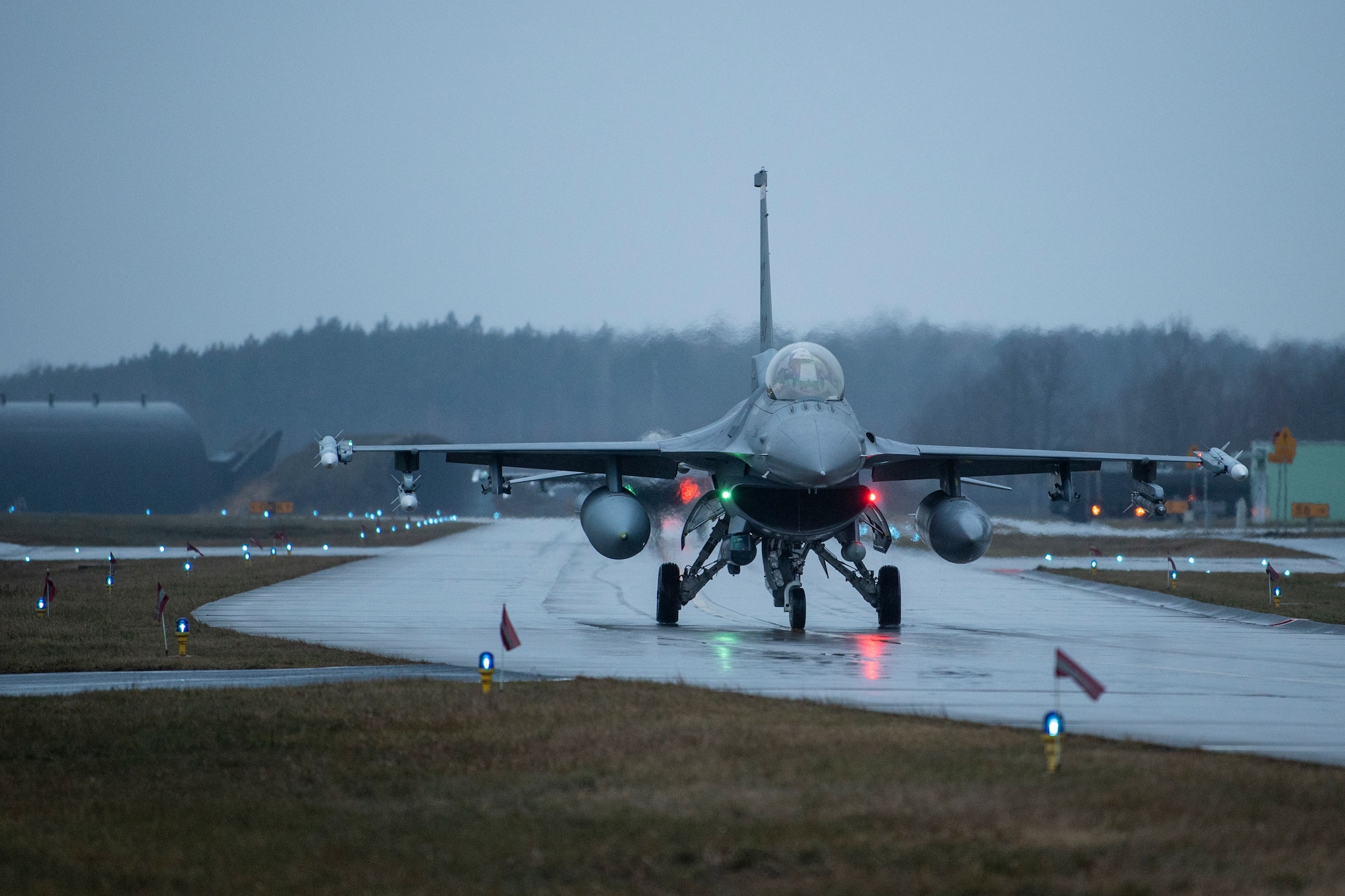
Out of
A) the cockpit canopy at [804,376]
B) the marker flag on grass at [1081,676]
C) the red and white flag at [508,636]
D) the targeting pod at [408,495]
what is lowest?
the red and white flag at [508,636]

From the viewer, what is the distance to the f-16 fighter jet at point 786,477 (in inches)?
759

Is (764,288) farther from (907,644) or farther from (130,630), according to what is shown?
(130,630)

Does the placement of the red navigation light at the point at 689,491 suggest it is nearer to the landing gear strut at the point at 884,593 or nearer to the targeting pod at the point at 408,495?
the landing gear strut at the point at 884,593

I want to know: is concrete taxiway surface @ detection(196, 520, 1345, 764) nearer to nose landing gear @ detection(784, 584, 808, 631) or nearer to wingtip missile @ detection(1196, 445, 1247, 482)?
nose landing gear @ detection(784, 584, 808, 631)

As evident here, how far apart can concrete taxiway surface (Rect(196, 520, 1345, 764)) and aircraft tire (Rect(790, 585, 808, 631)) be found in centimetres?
31

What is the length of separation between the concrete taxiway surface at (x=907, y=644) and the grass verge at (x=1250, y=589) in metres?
1.12

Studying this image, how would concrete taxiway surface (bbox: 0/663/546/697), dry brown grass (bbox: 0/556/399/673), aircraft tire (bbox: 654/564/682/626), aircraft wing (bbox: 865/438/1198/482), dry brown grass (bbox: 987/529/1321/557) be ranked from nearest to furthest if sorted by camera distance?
concrete taxiway surface (bbox: 0/663/546/697) → dry brown grass (bbox: 0/556/399/673) → aircraft wing (bbox: 865/438/1198/482) → aircraft tire (bbox: 654/564/682/626) → dry brown grass (bbox: 987/529/1321/557)

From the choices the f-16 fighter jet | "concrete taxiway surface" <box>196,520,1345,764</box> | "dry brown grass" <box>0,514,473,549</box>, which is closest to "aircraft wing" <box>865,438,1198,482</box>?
the f-16 fighter jet

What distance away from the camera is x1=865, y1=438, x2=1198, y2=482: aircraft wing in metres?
20.8

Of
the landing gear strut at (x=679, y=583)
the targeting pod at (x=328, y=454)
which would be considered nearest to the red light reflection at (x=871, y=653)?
the landing gear strut at (x=679, y=583)

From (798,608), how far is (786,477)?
2.63m

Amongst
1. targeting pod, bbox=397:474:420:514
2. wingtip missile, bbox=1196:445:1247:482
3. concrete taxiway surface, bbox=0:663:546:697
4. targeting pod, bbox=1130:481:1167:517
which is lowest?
concrete taxiway surface, bbox=0:663:546:697

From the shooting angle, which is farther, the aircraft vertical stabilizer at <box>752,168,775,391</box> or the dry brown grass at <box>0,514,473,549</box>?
the dry brown grass at <box>0,514,473,549</box>

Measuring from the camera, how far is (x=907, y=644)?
60.4 feet
